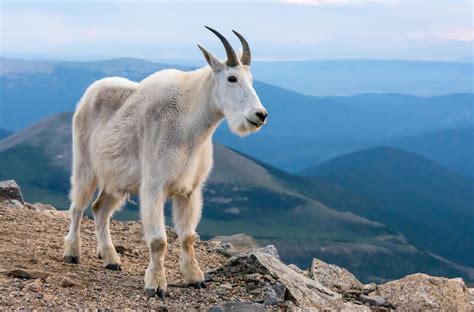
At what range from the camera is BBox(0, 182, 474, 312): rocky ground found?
1055 centimetres

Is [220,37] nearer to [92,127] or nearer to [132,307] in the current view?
[92,127]

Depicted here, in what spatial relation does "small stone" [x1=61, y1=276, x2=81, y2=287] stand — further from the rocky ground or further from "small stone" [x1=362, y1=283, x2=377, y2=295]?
"small stone" [x1=362, y1=283, x2=377, y2=295]

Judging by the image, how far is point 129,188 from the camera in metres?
12.1

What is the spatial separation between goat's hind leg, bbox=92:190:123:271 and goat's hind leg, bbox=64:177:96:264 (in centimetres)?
23

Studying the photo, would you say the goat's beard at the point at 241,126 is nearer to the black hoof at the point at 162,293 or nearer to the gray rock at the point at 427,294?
the black hoof at the point at 162,293

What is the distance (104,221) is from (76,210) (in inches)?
21.9

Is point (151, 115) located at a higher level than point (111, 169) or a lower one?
higher

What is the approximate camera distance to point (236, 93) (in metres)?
11.0

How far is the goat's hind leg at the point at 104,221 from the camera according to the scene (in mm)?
13328

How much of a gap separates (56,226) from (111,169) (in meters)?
4.77

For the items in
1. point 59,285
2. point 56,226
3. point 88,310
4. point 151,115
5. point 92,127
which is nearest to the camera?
point 88,310

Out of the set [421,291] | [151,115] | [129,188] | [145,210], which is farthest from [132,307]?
[421,291]

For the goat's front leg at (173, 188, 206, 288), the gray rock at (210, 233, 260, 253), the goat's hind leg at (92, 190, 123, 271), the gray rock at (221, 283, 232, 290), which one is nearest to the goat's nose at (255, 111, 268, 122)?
the goat's front leg at (173, 188, 206, 288)

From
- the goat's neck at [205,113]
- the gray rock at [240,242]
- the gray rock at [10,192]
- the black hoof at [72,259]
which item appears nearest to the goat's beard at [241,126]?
the goat's neck at [205,113]
